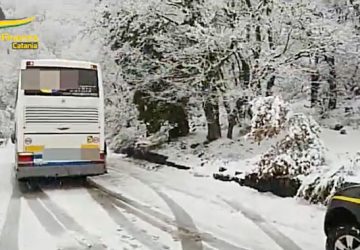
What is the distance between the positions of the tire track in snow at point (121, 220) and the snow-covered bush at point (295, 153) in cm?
362

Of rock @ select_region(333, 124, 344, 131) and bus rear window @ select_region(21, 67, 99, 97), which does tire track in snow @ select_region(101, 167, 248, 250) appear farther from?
rock @ select_region(333, 124, 344, 131)

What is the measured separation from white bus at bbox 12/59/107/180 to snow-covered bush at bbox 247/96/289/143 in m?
4.12

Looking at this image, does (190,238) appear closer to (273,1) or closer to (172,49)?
(273,1)

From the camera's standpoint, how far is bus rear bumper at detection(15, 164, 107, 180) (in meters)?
13.1

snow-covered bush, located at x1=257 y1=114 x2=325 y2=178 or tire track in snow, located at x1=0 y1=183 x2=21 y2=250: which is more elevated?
snow-covered bush, located at x1=257 y1=114 x2=325 y2=178

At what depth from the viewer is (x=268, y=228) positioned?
28.4ft

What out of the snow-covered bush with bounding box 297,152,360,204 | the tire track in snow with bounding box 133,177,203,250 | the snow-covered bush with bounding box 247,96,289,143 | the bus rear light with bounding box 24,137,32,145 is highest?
the snow-covered bush with bounding box 247,96,289,143

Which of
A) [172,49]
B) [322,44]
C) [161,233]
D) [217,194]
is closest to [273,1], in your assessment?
[322,44]

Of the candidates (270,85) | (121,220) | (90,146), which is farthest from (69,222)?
(270,85)

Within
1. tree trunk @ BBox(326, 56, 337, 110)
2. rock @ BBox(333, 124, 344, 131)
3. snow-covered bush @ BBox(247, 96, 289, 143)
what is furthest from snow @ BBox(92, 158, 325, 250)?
tree trunk @ BBox(326, 56, 337, 110)

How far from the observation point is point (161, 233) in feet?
27.4

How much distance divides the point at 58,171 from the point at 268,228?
6.57 meters

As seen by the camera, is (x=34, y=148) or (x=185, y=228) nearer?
(x=185, y=228)

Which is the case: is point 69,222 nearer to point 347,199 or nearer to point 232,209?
point 232,209
